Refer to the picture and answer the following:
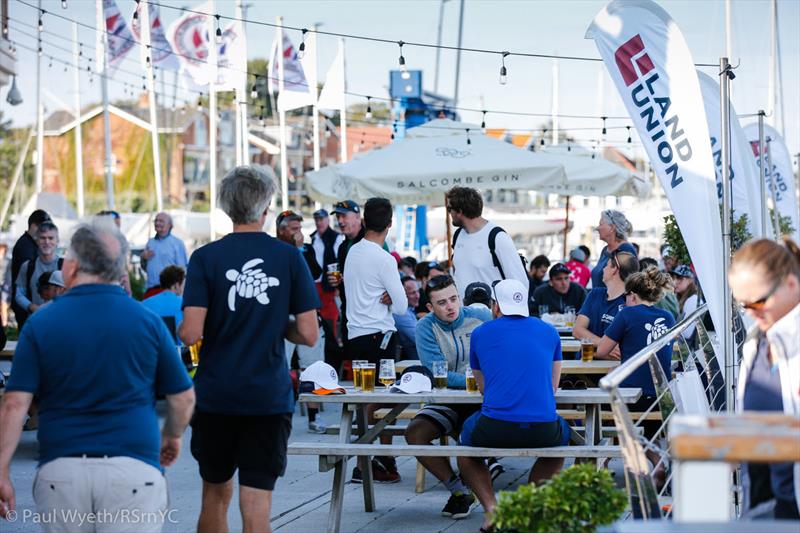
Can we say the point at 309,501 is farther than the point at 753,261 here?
Yes

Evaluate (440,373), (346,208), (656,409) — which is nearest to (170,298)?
(346,208)

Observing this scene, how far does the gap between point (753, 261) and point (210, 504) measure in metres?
2.69

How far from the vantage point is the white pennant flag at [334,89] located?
25078 mm

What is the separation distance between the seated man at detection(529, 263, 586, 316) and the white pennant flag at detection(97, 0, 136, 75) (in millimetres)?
14127

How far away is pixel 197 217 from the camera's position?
54188mm

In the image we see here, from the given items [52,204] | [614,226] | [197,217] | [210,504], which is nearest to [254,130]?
[197,217]

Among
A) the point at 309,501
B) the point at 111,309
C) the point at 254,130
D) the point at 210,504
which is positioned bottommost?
the point at 309,501

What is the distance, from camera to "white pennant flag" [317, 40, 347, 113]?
25078 millimetres

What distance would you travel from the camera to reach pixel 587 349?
8.43 meters

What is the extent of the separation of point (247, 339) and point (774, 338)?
2194 millimetres

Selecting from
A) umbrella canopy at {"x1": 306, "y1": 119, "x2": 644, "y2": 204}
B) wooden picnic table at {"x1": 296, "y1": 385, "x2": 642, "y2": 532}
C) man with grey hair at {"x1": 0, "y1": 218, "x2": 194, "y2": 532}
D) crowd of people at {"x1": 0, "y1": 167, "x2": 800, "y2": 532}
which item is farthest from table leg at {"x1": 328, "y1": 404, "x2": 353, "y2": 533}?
umbrella canopy at {"x1": 306, "y1": 119, "x2": 644, "y2": 204}

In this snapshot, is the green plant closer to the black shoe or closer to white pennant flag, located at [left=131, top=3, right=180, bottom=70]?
the black shoe

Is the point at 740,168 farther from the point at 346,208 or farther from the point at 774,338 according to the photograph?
the point at 774,338

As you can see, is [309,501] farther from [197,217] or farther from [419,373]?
[197,217]
